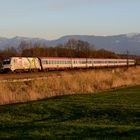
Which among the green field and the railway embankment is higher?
the green field

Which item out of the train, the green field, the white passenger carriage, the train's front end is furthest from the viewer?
the train

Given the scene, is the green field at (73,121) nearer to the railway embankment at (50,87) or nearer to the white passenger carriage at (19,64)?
the railway embankment at (50,87)

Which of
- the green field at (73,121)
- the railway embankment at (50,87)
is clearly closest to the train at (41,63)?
the railway embankment at (50,87)

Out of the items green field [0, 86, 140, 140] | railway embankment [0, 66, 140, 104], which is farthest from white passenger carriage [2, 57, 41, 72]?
green field [0, 86, 140, 140]

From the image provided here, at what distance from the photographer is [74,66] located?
81375 mm

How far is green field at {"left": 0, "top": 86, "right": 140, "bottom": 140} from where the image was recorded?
13.2 metres

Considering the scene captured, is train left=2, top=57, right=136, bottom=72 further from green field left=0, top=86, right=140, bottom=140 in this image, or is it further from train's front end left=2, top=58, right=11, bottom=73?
green field left=0, top=86, right=140, bottom=140

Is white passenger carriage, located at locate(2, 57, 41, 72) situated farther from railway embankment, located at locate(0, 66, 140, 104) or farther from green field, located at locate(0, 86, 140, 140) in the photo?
green field, located at locate(0, 86, 140, 140)

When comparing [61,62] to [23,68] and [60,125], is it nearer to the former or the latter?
[23,68]

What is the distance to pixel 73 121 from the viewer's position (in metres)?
16.4

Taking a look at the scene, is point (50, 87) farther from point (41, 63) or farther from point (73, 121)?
point (41, 63)

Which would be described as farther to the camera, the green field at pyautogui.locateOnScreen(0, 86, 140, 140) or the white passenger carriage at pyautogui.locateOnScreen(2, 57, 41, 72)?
the white passenger carriage at pyautogui.locateOnScreen(2, 57, 41, 72)

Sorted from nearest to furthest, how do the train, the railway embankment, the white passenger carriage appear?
the railway embankment
the white passenger carriage
the train

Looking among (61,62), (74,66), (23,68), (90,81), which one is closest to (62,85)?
(90,81)
